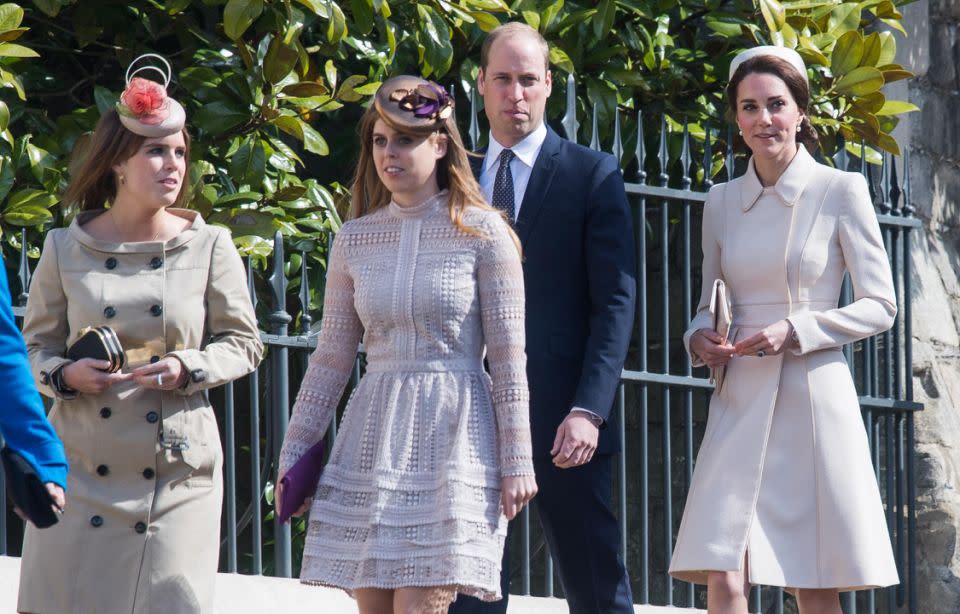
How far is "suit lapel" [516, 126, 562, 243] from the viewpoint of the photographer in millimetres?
4652

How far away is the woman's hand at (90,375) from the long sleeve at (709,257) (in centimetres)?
160

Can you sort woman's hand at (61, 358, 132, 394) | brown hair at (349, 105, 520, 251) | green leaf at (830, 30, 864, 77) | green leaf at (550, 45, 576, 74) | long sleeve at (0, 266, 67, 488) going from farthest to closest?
green leaf at (830, 30, 864, 77) → green leaf at (550, 45, 576, 74) → woman's hand at (61, 358, 132, 394) → brown hair at (349, 105, 520, 251) → long sleeve at (0, 266, 67, 488)

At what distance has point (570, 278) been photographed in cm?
461

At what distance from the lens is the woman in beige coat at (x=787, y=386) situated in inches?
185

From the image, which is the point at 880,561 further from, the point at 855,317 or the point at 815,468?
the point at 855,317

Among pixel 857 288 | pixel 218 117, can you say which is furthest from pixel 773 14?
pixel 218 117

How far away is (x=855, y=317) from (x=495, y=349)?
1.24m

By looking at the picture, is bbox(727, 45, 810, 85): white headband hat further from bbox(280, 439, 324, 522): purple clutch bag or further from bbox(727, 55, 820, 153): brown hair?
bbox(280, 439, 324, 522): purple clutch bag

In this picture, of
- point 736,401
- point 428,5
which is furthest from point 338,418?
point 736,401

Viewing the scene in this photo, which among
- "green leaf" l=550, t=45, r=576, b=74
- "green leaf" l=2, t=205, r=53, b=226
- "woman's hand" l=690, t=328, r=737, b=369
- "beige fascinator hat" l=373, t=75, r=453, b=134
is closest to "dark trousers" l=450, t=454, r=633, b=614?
"woman's hand" l=690, t=328, r=737, b=369

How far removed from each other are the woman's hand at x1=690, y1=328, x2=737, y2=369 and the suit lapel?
575 millimetres

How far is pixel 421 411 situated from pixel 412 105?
692mm

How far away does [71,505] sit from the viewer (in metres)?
4.23

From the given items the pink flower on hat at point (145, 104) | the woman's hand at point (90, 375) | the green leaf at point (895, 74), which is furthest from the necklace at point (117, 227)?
the green leaf at point (895, 74)
